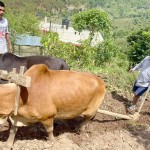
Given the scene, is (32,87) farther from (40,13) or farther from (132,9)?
(132,9)

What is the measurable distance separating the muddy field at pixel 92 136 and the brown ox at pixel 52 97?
267 millimetres

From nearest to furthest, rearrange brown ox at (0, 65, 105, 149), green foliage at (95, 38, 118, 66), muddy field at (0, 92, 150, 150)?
brown ox at (0, 65, 105, 149), muddy field at (0, 92, 150, 150), green foliage at (95, 38, 118, 66)

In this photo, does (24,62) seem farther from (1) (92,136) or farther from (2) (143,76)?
(2) (143,76)

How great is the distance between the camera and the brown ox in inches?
163

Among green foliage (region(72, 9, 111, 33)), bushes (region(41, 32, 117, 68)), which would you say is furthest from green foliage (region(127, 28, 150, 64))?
bushes (region(41, 32, 117, 68))

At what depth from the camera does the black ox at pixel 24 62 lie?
18.4 feet

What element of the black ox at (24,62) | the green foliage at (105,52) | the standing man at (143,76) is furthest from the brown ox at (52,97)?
the green foliage at (105,52)

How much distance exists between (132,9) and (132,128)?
162m

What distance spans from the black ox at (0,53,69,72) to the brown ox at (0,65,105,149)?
127cm

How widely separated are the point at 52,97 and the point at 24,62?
5.21 feet

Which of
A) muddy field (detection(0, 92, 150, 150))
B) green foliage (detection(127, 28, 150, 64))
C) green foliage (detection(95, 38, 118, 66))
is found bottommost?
green foliage (detection(127, 28, 150, 64))

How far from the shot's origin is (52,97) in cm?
436

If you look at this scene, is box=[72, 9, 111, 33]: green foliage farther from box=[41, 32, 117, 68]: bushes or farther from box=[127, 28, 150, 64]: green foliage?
box=[41, 32, 117, 68]: bushes

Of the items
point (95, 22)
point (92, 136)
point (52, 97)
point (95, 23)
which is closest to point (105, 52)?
point (92, 136)
